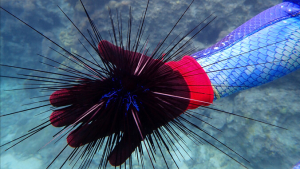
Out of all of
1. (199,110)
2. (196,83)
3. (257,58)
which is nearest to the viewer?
(196,83)

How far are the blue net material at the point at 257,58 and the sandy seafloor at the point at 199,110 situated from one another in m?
0.66

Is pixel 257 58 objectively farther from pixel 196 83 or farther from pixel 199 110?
pixel 199 110

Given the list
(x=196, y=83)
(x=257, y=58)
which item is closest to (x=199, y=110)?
(x=257, y=58)

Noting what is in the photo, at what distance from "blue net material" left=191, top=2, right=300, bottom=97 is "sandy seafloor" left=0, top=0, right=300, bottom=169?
661 millimetres

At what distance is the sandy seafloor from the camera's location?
5434mm

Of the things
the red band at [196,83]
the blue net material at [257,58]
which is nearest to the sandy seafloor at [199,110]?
the red band at [196,83]

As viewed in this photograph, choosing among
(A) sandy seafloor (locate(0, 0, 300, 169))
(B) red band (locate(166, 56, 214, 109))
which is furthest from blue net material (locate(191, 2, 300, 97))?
(A) sandy seafloor (locate(0, 0, 300, 169))

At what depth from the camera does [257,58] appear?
2629mm

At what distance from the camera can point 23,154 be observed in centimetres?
1047

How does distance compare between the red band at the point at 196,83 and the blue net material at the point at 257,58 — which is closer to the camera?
the red band at the point at 196,83

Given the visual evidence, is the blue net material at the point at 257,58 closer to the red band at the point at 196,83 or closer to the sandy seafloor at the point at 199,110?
the red band at the point at 196,83

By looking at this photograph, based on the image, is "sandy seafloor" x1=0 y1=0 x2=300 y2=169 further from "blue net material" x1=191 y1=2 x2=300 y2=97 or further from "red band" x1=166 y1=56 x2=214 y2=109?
"blue net material" x1=191 y1=2 x2=300 y2=97

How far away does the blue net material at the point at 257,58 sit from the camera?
2613mm

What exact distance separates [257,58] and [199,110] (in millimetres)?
4908
